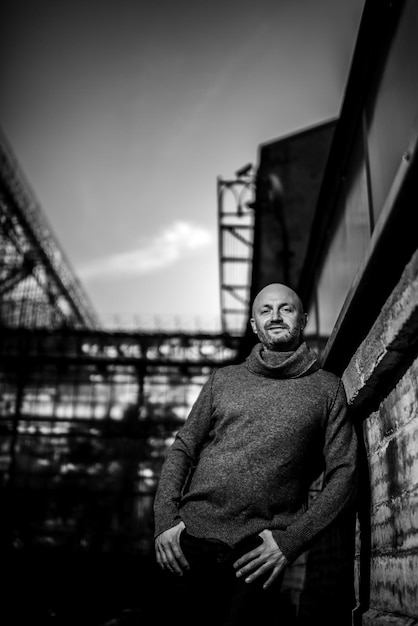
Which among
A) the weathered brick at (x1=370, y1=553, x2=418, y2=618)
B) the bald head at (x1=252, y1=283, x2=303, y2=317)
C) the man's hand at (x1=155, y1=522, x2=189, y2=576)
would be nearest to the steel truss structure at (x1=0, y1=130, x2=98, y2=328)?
the bald head at (x1=252, y1=283, x2=303, y2=317)

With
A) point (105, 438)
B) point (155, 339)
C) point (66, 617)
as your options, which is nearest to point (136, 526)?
point (105, 438)

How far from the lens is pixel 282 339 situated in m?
2.85

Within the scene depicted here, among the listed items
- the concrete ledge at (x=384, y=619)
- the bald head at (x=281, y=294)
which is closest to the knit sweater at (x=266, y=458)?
the bald head at (x=281, y=294)

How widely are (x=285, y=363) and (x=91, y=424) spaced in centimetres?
1730

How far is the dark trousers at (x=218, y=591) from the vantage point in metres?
Answer: 2.45

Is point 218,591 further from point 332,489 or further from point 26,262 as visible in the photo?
point 26,262

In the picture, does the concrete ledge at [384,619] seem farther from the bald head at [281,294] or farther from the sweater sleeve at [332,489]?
the bald head at [281,294]

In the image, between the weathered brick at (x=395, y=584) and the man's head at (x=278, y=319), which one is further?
the man's head at (x=278, y=319)

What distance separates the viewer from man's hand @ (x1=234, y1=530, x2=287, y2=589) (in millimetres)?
2330

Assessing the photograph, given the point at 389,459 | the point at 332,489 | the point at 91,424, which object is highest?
the point at 91,424

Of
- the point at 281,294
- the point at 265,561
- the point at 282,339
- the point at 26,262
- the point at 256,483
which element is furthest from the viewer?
the point at 26,262

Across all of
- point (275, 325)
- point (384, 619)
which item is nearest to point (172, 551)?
point (384, 619)

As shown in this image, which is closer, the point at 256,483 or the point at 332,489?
the point at 332,489

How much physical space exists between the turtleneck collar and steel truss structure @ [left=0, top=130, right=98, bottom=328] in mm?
15820
